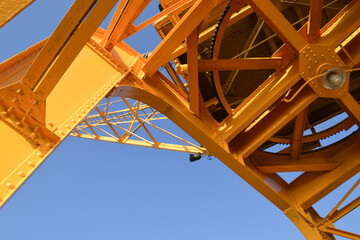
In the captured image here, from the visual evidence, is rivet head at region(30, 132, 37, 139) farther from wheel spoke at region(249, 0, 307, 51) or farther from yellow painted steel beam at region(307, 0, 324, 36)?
yellow painted steel beam at region(307, 0, 324, 36)

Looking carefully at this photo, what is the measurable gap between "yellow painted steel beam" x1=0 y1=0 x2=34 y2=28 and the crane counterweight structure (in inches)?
0.4

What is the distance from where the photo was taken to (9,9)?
1.61 metres

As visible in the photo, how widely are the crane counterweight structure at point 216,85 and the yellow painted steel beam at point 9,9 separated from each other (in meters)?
0.01

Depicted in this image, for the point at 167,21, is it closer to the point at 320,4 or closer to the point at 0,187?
the point at 320,4

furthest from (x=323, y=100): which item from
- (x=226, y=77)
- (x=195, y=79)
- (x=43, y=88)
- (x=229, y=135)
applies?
(x=43, y=88)

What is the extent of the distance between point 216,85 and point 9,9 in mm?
4129

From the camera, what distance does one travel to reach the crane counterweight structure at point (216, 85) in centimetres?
254

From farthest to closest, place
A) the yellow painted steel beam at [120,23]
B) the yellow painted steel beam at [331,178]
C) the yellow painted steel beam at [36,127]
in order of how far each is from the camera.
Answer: the yellow painted steel beam at [331,178], the yellow painted steel beam at [120,23], the yellow painted steel beam at [36,127]

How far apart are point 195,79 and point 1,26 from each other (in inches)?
140

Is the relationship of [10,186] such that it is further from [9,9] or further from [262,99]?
[262,99]

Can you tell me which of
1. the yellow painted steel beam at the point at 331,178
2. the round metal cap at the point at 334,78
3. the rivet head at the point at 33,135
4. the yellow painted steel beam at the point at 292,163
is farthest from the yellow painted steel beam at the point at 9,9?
the yellow painted steel beam at the point at 331,178

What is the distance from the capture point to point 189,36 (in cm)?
457

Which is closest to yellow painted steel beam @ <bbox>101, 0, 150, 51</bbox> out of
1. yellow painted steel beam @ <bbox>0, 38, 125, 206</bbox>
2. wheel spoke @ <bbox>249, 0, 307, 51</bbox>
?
yellow painted steel beam @ <bbox>0, 38, 125, 206</bbox>

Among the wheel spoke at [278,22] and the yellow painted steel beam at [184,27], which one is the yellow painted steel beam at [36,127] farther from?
the wheel spoke at [278,22]
